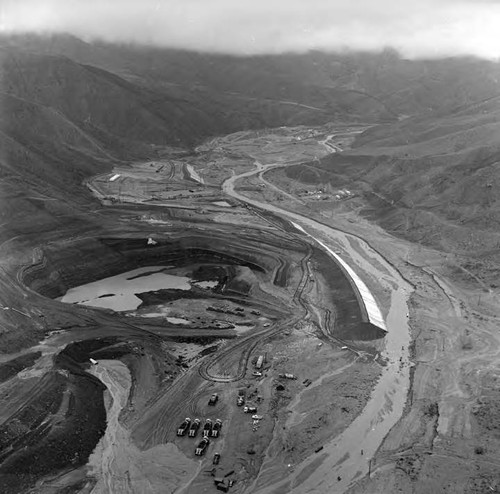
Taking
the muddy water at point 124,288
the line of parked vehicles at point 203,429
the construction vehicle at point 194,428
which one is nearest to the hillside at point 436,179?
the muddy water at point 124,288

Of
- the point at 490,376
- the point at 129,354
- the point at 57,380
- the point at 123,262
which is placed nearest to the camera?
the point at 57,380

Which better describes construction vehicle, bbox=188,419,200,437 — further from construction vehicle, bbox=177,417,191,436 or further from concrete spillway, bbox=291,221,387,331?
concrete spillway, bbox=291,221,387,331

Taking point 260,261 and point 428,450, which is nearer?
point 428,450

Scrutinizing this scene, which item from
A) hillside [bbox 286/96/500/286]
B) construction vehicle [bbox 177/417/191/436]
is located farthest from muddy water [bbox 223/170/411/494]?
hillside [bbox 286/96/500/286]

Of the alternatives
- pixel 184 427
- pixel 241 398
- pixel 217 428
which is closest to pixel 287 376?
pixel 241 398

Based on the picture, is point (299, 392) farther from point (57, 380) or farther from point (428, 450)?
point (57, 380)

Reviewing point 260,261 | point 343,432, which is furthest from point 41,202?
point 343,432
